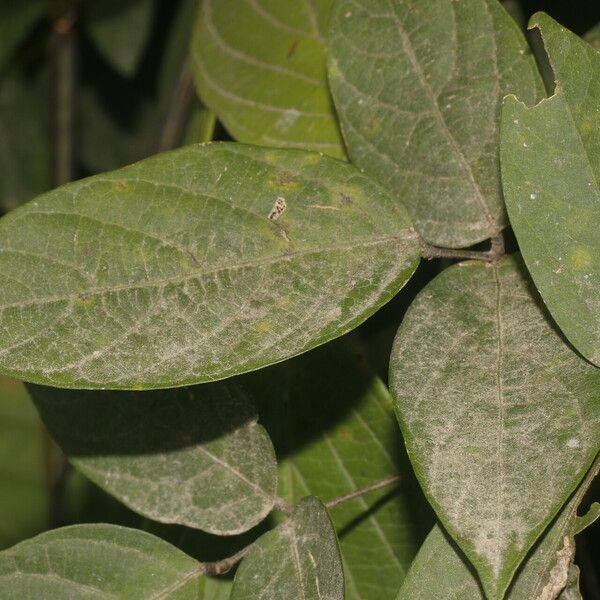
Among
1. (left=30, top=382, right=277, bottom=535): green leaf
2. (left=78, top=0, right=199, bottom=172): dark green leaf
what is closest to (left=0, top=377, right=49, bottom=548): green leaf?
(left=78, top=0, right=199, bottom=172): dark green leaf

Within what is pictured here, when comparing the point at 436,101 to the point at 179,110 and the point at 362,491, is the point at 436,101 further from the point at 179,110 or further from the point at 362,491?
the point at 179,110

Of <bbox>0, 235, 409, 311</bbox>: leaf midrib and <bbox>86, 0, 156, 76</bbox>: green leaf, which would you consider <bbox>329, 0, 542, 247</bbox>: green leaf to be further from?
<bbox>86, 0, 156, 76</bbox>: green leaf

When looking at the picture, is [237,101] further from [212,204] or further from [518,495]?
[518,495]

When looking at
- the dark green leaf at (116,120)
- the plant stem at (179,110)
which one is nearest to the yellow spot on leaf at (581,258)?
the plant stem at (179,110)

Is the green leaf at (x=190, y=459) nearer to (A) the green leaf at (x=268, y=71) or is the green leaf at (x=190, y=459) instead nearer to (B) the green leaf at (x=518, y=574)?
(B) the green leaf at (x=518, y=574)

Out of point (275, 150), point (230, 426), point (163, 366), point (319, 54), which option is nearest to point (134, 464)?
point (230, 426)

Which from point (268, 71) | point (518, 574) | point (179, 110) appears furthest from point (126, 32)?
point (518, 574)
